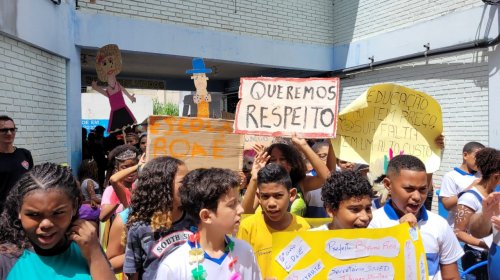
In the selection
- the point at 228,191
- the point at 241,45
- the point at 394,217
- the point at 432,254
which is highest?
the point at 241,45

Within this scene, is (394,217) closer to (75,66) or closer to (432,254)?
(432,254)

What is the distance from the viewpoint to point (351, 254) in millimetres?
2314

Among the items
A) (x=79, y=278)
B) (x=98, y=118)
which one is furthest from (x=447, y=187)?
(x=98, y=118)

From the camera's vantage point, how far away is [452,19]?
8.15 m

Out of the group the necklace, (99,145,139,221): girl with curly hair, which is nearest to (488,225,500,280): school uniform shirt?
→ the necklace

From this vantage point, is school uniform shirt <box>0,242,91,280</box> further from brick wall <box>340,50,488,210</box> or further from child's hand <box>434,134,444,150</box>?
brick wall <box>340,50,488,210</box>

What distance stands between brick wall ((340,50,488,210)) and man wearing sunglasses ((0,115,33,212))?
281 inches

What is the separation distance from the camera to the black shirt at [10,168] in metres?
4.54

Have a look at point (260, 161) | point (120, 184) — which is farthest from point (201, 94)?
point (260, 161)

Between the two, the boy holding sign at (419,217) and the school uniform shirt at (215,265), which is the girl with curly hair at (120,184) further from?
the boy holding sign at (419,217)

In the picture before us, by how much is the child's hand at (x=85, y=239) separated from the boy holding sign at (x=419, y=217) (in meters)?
1.63

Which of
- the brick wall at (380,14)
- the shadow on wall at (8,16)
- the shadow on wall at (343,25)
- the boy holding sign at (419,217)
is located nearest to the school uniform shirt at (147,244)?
the boy holding sign at (419,217)

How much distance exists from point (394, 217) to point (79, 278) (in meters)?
1.77

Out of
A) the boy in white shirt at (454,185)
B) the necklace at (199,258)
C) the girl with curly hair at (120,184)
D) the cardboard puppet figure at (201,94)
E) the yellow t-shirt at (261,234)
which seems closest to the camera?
the necklace at (199,258)
